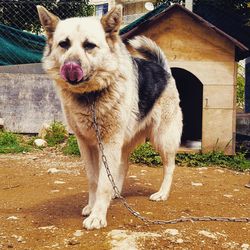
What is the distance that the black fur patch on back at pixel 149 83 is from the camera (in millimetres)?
4047

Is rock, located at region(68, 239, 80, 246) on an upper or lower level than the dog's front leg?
lower

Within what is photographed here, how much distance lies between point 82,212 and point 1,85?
16.6 feet

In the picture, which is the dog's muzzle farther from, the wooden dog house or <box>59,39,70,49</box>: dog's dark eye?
the wooden dog house

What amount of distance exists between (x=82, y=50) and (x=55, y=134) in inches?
176

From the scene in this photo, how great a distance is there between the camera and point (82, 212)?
370cm

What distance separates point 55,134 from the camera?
756cm

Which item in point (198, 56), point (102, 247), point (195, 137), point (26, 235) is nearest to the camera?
point (102, 247)

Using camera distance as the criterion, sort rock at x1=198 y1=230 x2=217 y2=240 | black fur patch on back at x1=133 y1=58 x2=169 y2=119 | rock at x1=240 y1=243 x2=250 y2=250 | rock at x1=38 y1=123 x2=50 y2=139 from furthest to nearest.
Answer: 1. rock at x1=38 y1=123 x2=50 y2=139
2. black fur patch on back at x1=133 y1=58 x2=169 y2=119
3. rock at x1=198 y1=230 x2=217 y2=240
4. rock at x1=240 y1=243 x2=250 y2=250

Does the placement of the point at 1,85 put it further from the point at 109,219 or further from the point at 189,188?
the point at 109,219

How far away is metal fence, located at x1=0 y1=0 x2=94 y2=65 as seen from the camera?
25.9 feet

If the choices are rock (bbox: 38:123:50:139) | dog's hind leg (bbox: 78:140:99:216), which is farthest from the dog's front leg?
rock (bbox: 38:123:50:139)

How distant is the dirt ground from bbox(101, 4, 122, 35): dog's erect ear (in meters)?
1.60

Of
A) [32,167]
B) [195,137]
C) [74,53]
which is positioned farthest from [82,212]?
[195,137]

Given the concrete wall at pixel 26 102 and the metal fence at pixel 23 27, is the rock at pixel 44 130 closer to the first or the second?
the concrete wall at pixel 26 102
